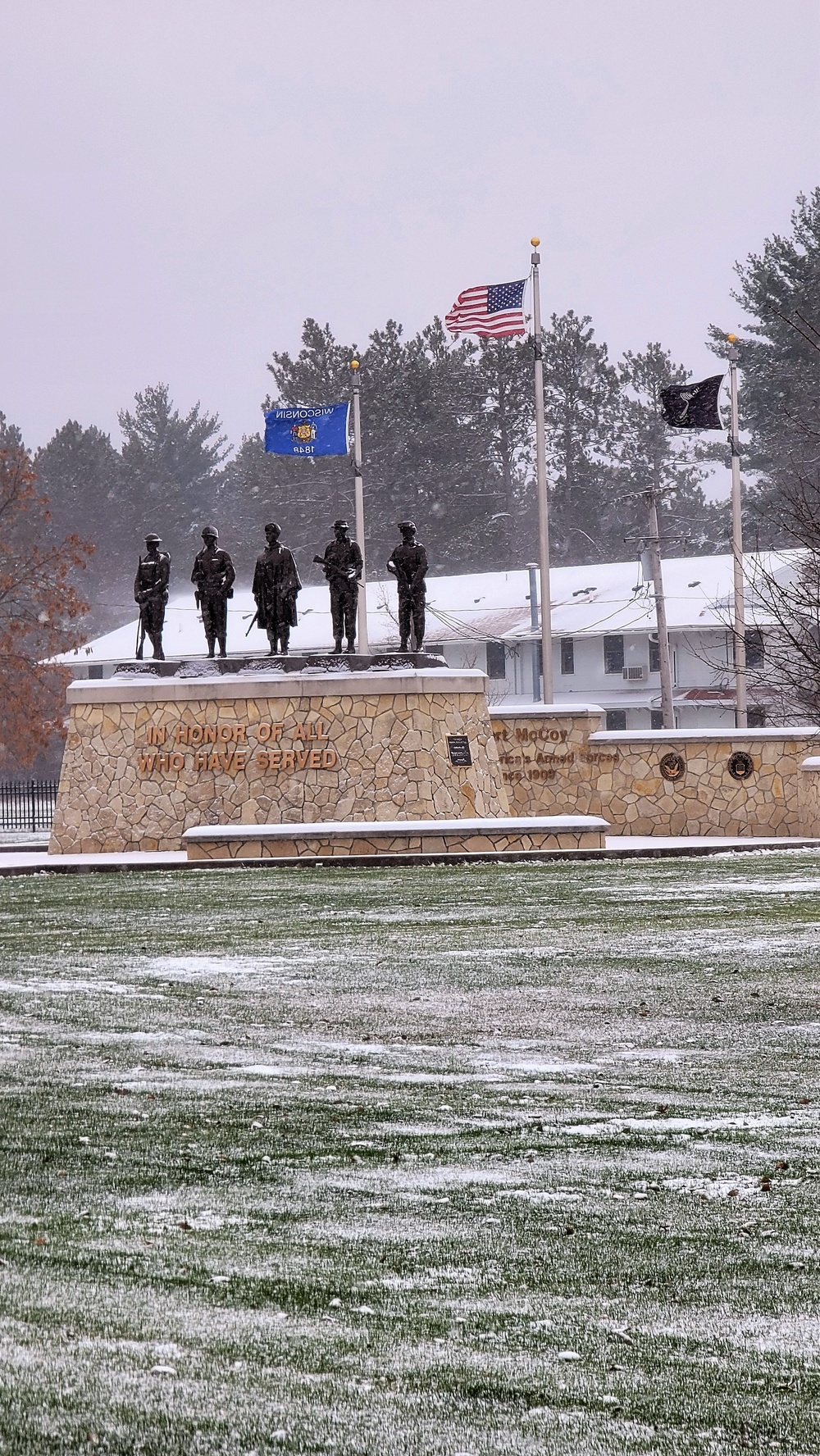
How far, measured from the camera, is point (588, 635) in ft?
186

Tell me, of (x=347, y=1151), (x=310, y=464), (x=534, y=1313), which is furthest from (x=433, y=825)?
(x=310, y=464)

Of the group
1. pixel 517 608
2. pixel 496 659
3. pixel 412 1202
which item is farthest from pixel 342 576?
pixel 496 659

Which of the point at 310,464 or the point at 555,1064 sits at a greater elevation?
the point at 310,464

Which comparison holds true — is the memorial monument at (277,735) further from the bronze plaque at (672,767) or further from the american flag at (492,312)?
the american flag at (492,312)

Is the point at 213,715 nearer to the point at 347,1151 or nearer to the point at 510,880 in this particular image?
the point at 510,880

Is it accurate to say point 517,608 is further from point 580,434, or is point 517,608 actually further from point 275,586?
point 275,586

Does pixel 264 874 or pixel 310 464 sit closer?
pixel 264 874

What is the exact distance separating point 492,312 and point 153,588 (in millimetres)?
9130

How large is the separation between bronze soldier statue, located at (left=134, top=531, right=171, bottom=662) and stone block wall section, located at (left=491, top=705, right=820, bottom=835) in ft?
19.4

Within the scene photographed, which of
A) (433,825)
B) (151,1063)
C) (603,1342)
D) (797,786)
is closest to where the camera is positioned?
(603,1342)

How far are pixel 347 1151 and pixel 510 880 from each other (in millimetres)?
12144

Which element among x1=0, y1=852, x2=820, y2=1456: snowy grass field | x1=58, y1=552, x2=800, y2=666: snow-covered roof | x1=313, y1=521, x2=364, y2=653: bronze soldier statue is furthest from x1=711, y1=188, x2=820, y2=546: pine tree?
x1=0, y1=852, x2=820, y2=1456: snowy grass field

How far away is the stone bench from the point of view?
22.0 m

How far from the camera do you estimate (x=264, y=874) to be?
794 inches
